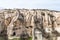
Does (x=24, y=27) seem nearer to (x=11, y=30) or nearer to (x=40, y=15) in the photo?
(x=11, y=30)

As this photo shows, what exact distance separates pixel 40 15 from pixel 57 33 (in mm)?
750

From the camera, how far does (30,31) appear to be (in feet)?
17.9

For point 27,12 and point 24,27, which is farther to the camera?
point 27,12

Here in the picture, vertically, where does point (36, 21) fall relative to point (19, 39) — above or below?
above

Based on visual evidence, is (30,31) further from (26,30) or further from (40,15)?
(40,15)

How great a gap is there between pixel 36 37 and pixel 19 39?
441 mm

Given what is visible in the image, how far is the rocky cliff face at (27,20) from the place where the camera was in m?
5.55

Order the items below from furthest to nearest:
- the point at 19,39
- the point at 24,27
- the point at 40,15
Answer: the point at 40,15 → the point at 24,27 → the point at 19,39

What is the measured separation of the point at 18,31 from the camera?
5422 millimetres

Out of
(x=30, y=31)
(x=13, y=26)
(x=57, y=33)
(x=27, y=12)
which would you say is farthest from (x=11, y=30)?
(x=57, y=33)

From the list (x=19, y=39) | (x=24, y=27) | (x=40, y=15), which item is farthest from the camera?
(x=40, y=15)

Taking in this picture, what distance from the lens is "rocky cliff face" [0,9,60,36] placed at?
18.2 ft

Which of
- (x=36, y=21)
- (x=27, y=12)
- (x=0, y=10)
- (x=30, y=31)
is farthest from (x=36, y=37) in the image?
(x=0, y=10)

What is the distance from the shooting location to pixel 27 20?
19.3ft
